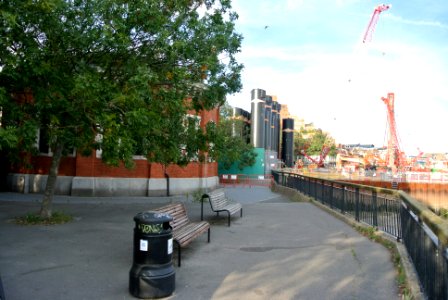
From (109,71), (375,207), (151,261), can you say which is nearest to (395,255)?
(375,207)

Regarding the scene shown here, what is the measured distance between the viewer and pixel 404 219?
7559 millimetres

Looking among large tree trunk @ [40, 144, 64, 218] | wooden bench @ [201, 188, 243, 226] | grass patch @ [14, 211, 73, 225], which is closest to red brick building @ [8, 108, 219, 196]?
large tree trunk @ [40, 144, 64, 218]

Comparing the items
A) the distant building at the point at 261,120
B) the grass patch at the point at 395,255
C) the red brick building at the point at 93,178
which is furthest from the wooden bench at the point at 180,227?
the distant building at the point at 261,120

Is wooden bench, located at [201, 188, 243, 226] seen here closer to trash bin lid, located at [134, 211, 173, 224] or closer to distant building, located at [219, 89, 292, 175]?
trash bin lid, located at [134, 211, 173, 224]

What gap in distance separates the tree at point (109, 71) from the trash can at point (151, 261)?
3.26 m

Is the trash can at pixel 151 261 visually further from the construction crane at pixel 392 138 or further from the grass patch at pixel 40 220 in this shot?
the construction crane at pixel 392 138

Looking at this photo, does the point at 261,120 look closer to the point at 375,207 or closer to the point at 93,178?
the point at 93,178

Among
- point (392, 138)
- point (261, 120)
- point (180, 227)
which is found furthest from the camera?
point (392, 138)

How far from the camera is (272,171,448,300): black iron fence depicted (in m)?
3.92

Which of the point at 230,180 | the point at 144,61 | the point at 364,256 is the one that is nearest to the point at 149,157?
the point at 144,61

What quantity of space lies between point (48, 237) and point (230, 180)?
24.3 m

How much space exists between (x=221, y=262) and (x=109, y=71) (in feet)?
20.0

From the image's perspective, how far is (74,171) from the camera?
777 inches

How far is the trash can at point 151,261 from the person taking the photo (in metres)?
5.20
